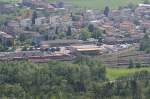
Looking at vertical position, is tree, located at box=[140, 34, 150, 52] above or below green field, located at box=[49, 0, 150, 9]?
below

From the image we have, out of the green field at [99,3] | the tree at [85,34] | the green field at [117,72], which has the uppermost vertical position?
the green field at [99,3]

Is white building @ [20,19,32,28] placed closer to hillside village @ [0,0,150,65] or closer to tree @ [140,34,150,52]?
hillside village @ [0,0,150,65]

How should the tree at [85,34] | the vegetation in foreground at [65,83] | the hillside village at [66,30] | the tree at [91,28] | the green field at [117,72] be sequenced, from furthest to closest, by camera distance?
the tree at [91,28], the tree at [85,34], the hillside village at [66,30], the green field at [117,72], the vegetation in foreground at [65,83]

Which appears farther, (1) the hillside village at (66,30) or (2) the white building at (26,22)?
(2) the white building at (26,22)

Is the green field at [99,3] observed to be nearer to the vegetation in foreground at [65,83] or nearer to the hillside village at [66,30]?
the hillside village at [66,30]

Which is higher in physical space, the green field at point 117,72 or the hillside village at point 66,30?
the hillside village at point 66,30

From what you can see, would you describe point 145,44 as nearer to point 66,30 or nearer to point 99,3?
point 66,30

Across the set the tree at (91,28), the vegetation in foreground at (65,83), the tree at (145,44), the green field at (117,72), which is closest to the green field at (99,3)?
the tree at (91,28)

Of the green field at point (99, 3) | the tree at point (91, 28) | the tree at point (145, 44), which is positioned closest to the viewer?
the tree at point (145, 44)

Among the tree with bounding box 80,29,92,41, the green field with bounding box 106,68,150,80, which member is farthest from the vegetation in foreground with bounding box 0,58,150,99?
the tree with bounding box 80,29,92,41
